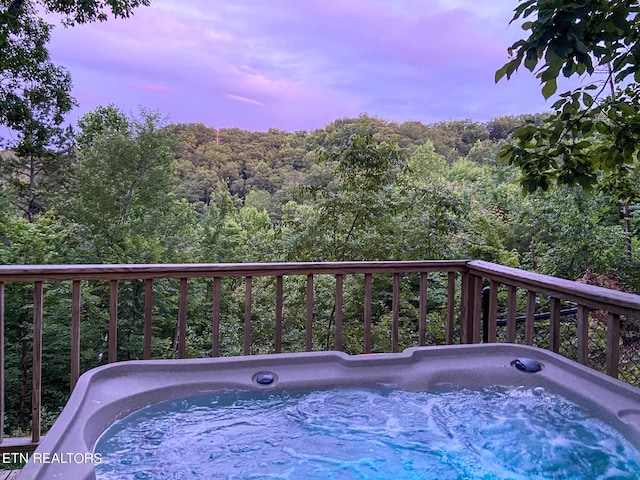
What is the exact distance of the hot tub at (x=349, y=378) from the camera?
1612mm

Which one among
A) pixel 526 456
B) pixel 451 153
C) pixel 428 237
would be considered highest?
pixel 451 153

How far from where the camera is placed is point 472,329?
9.38 feet

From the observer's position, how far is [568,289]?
6.85ft

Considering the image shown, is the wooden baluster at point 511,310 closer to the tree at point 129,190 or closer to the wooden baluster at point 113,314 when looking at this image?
the wooden baluster at point 113,314

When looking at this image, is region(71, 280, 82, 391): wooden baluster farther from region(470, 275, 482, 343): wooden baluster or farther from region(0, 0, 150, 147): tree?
region(0, 0, 150, 147): tree

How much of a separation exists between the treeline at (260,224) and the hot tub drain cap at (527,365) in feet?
3.09

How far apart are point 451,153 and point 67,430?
13.9 meters

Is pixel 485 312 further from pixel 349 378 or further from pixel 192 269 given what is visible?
pixel 192 269

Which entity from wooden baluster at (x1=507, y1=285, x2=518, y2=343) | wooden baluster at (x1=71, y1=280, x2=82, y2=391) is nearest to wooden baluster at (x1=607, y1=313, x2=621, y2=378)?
wooden baluster at (x1=507, y1=285, x2=518, y2=343)

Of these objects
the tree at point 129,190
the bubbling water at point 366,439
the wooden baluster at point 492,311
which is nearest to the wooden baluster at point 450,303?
the wooden baluster at point 492,311

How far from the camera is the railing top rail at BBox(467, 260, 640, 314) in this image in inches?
72.4

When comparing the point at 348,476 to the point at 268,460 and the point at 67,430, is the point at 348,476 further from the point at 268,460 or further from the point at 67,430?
the point at 67,430

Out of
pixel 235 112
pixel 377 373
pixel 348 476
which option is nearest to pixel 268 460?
pixel 348 476

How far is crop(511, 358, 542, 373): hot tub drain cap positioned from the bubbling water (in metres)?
0.11
